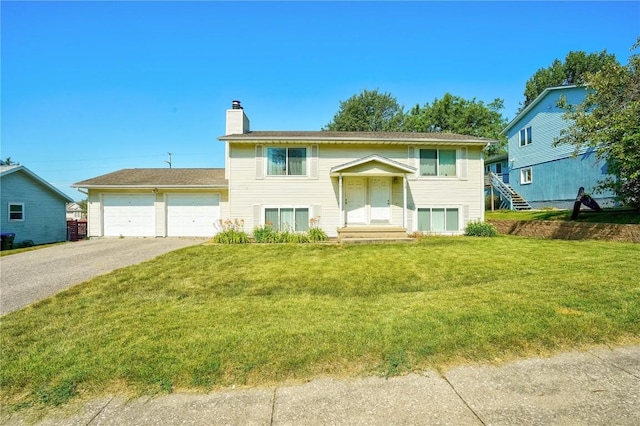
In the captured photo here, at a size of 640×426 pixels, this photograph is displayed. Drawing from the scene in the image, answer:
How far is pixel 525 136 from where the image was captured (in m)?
24.3

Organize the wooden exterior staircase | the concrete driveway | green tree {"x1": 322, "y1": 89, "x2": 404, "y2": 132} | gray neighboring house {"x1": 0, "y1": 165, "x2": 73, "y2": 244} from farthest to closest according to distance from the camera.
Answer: green tree {"x1": 322, "y1": 89, "x2": 404, "y2": 132} → the wooden exterior staircase → gray neighboring house {"x1": 0, "y1": 165, "x2": 73, "y2": 244} → the concrete driveway

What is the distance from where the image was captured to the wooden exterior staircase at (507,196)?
23.4 m

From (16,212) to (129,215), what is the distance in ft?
19.9

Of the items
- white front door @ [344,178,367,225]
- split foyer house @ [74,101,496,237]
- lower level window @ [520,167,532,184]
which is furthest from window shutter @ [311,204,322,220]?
lower level window @ [520,167,532,184]

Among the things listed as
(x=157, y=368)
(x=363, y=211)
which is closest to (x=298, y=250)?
(x=363, y=211)

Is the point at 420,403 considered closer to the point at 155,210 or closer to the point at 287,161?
the point at 287,161

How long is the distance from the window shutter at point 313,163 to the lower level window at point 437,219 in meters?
5.17

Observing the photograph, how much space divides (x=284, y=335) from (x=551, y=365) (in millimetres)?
2971

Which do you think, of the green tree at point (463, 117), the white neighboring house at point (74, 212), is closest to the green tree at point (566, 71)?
the green tree at point (463, 117)

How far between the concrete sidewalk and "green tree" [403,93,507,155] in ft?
132

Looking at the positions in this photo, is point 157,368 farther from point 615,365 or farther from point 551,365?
point 615,365

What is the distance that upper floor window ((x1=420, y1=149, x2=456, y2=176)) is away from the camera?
592 inches

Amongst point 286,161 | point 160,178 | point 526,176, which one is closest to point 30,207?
point 160,178

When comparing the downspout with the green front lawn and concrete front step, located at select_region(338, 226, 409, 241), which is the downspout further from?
the green front lawn
